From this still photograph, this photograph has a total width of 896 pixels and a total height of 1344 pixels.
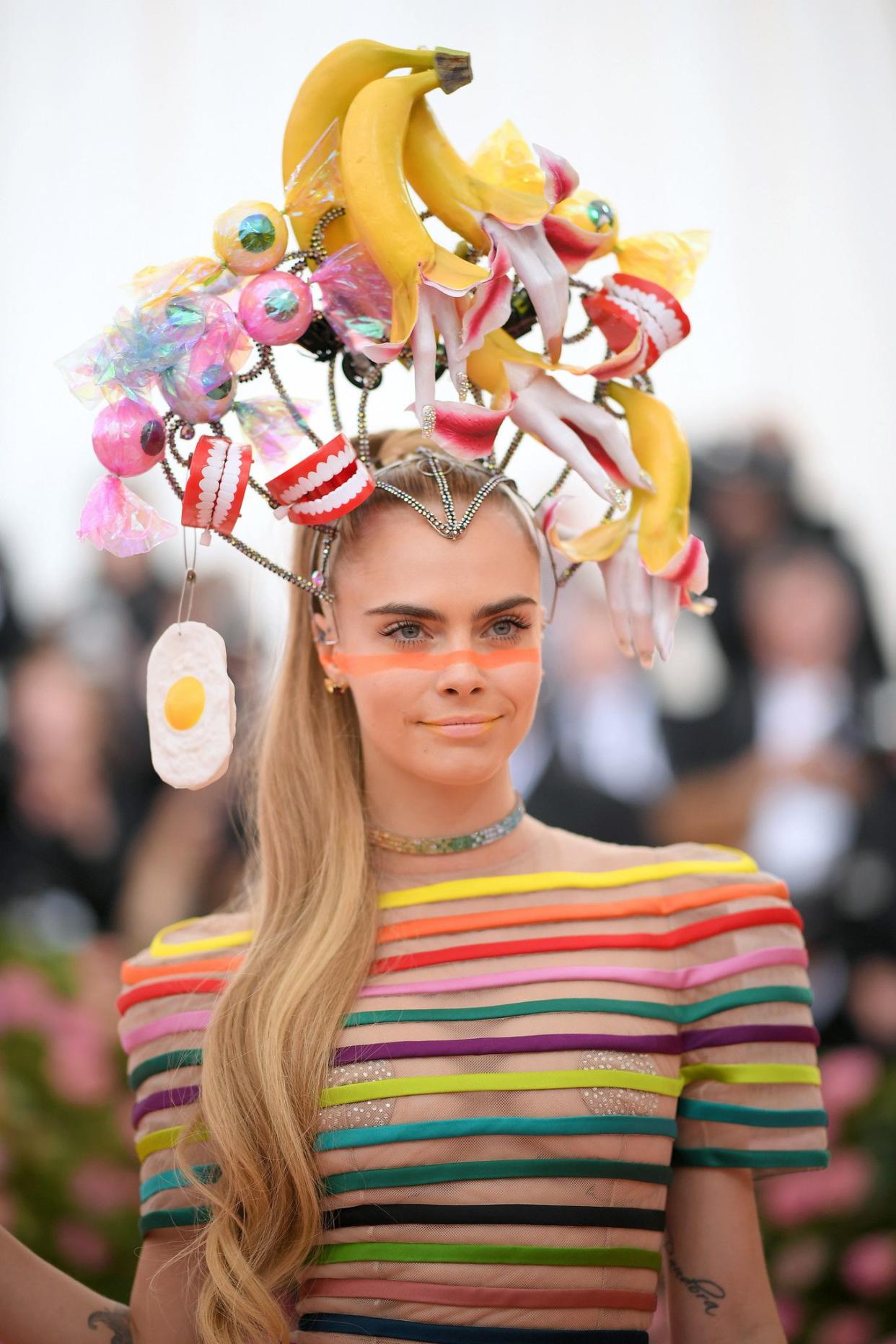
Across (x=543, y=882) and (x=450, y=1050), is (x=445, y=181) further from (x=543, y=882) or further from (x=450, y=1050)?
(x=450, y=1050)

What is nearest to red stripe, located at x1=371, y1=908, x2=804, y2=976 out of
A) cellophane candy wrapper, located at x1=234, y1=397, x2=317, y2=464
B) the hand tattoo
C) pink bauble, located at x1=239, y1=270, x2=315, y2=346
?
the hand tattoo

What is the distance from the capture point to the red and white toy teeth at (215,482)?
135 cm

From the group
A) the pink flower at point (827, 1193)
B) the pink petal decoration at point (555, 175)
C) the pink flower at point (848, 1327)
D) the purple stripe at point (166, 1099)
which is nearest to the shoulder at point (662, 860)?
the purple stripe at point (166, 1099)

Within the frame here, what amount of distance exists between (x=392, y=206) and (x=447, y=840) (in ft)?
2.18

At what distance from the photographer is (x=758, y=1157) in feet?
4.64

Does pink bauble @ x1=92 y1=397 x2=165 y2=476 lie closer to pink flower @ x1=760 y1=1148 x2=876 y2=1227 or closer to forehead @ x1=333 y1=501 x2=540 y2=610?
forehead @ x1=333 y1=501 x2=540 y2=610

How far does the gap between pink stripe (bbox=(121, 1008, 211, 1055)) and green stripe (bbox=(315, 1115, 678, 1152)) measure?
0.74ft

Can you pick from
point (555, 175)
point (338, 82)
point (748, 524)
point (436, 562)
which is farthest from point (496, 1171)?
point (748, 524)

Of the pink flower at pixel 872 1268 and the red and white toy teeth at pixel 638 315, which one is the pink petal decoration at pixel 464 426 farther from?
the pink flower at pixel 872 1268

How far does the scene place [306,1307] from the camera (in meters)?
1.40

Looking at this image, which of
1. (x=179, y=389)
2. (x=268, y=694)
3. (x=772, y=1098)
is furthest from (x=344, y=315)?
(x=772, y=1098)

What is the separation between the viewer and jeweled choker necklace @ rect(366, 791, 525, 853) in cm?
156

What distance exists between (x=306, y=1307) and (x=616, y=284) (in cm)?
109

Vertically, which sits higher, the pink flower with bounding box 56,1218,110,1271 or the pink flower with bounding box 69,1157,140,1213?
the pink flower with bounding box 69,1157,140,1213
